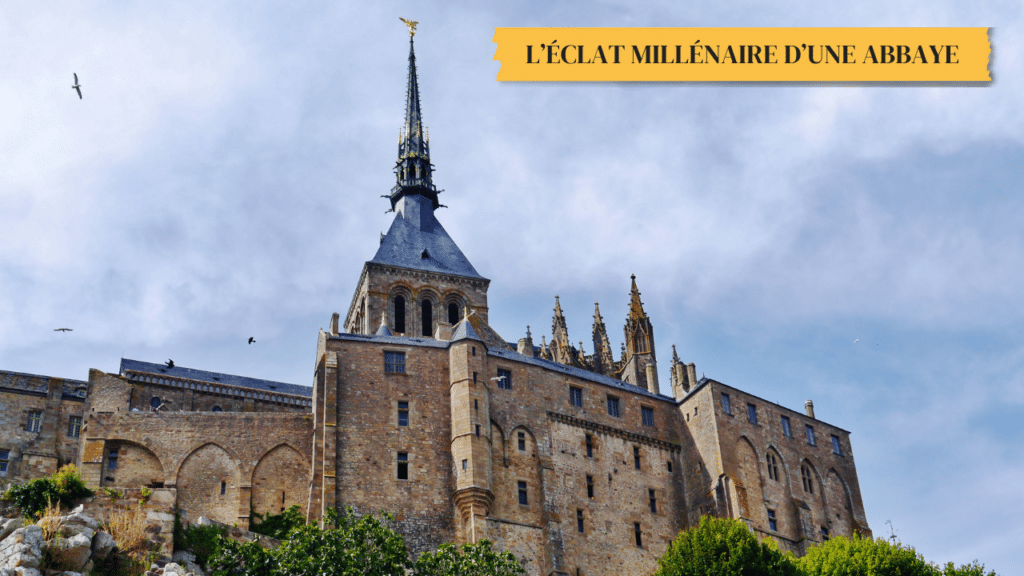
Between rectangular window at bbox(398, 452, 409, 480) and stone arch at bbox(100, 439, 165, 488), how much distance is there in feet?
37.3

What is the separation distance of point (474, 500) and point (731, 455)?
1532 centimetres

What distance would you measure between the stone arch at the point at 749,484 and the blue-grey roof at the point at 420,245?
30.3 m

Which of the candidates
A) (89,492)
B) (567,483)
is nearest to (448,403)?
(567,483)

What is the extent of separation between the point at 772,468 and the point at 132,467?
33638mm

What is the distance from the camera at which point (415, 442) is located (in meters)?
59.6

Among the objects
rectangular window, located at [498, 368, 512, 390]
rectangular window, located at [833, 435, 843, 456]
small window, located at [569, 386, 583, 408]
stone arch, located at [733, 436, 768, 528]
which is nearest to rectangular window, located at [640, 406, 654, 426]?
small window, located at [569, 386, 583, 408]

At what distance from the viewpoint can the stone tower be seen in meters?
85.6

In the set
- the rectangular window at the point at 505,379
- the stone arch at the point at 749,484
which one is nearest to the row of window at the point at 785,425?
the stone arch at the point at 749,484

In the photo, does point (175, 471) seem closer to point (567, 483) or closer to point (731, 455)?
point (567, 483)

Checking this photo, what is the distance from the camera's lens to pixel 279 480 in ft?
195

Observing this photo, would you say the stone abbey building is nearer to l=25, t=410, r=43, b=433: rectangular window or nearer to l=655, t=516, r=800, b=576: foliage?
l=25, t=410, r=43, b=433: rectangular window

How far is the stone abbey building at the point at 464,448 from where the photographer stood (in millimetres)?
58188

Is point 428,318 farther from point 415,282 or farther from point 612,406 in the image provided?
point 612,406

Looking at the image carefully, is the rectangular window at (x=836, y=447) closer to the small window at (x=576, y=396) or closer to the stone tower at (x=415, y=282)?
the small window at (x=576, y=396)
